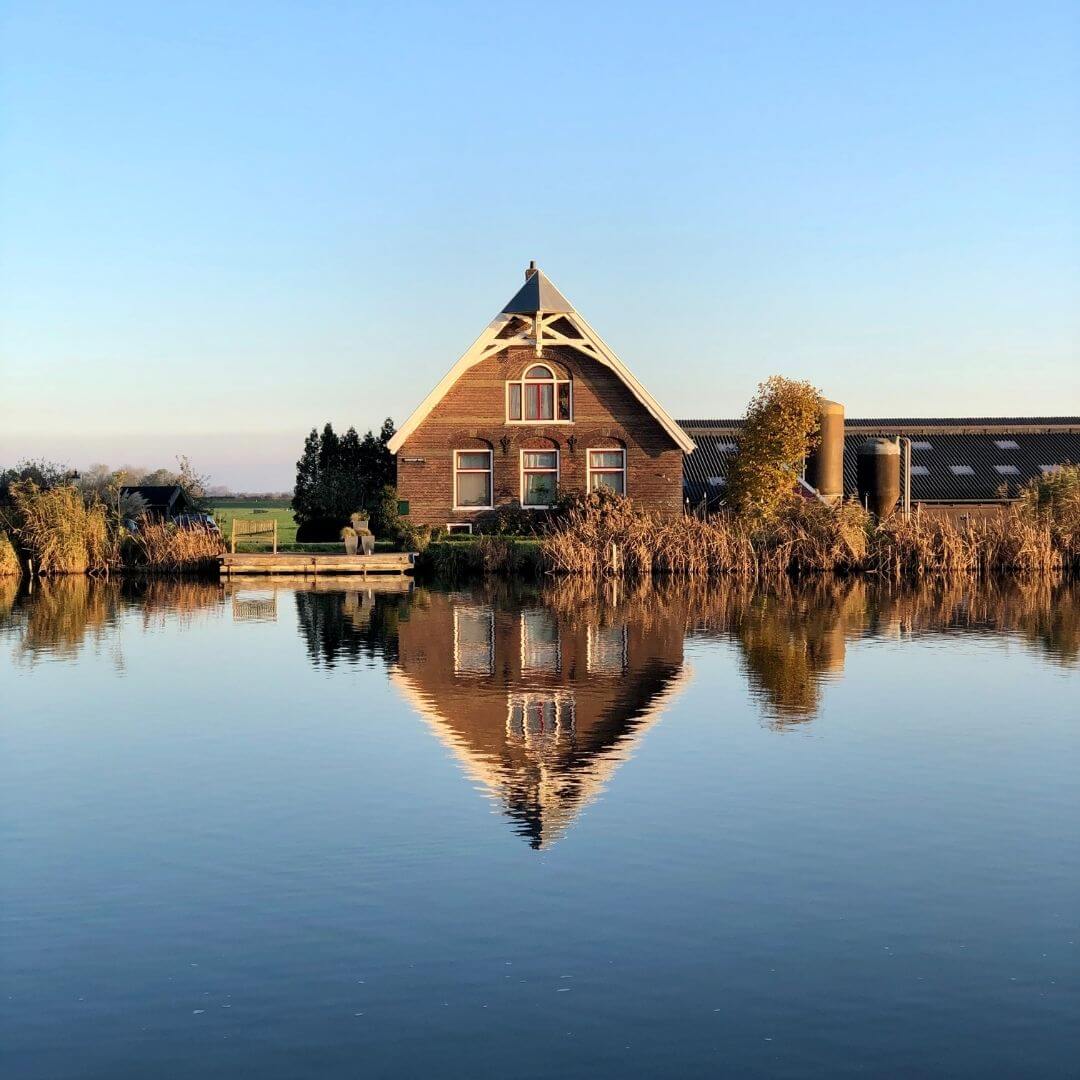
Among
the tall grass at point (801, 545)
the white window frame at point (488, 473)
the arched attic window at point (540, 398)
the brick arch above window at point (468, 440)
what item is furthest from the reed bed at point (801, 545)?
the brick arch above window at point (468, 440)

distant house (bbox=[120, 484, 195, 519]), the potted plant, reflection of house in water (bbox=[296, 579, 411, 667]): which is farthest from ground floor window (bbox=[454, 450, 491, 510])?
distant house (bbox=[120, 484, 195, 519])

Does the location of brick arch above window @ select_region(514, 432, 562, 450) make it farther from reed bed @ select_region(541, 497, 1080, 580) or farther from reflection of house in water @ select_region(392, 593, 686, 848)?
reflection of house in water @ select_region(392, 593, 686, 848)

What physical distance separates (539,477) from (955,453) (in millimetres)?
17254

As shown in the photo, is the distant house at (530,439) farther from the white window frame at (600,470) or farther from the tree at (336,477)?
the tree at (336,477)

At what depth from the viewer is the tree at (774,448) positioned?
3644 centimetres

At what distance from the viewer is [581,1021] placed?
6.41 meters

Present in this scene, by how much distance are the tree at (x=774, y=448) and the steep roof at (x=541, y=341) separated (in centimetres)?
257

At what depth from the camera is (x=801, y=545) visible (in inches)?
1378

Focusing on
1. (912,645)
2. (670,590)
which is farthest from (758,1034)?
(670,590)

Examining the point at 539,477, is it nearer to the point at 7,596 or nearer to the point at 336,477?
the point at 336,477

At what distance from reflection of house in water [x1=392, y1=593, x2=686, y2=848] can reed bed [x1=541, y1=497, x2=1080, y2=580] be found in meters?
8.91

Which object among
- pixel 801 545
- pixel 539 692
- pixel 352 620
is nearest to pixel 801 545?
pixel 801 545

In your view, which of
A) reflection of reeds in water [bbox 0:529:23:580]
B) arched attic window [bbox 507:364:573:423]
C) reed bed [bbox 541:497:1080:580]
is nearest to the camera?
reed bed [bbox 541:497:1080:580]

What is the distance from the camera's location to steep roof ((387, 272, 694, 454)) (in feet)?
126
